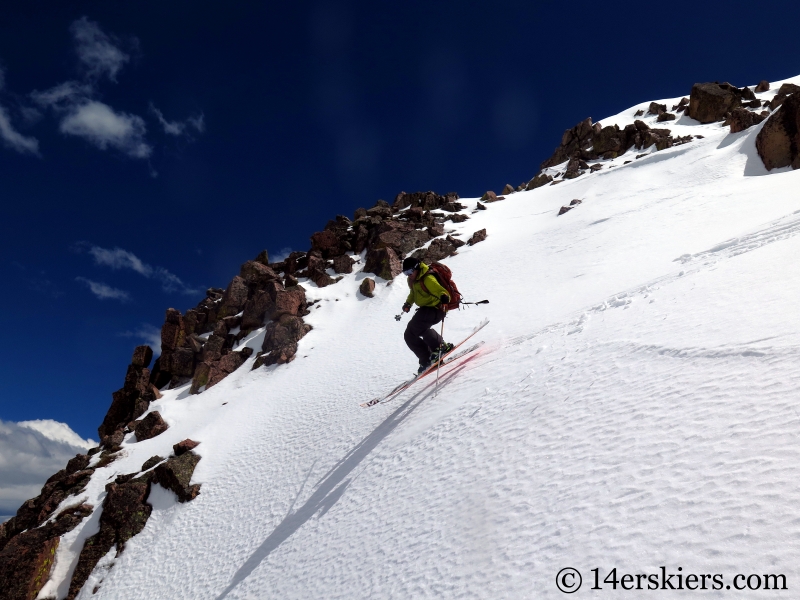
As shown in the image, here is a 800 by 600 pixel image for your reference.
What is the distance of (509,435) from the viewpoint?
5.45 meters

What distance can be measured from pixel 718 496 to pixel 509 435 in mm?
2651

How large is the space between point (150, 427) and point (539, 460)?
20.5 m

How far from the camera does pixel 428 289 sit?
28.7ft

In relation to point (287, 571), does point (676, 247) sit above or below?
below

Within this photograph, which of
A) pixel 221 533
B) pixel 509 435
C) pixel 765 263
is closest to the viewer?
pixel 509 435

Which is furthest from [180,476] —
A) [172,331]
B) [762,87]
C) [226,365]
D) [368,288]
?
[762,87]

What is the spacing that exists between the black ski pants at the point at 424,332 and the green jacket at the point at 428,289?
0.28m

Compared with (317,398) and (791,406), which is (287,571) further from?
(317,398)

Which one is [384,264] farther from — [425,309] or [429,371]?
[425,309]

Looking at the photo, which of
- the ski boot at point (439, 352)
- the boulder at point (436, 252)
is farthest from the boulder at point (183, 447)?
the boulder at point (436, 252)

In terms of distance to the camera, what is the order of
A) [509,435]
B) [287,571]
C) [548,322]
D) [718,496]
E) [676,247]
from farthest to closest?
[676,247] → [548,322] → [287,571] → [509,435] → [718,496]

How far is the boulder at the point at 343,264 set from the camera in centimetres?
3123

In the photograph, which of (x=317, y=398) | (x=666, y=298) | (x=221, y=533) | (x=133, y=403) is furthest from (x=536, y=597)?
(x=133, y=403)

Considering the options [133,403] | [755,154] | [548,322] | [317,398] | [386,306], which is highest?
[133,403]
